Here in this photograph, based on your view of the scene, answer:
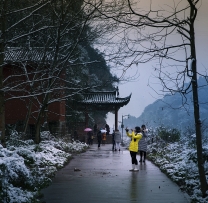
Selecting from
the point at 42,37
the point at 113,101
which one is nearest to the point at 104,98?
the point at 113,101

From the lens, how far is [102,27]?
1463 centimetres

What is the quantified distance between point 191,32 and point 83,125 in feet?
110

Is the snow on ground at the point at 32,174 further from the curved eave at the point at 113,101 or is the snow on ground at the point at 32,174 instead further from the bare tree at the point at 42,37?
the curved eave at the point at 113,101

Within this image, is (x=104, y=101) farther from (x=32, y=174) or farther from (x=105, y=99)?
(x=32, y=174)

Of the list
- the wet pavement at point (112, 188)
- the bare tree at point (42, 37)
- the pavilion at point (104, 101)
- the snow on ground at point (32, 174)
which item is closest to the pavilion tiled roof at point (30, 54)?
the bare tree at point (42, 37)

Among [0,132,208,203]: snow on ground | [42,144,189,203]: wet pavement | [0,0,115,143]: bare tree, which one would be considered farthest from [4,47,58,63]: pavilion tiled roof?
[42,144,189,203]: wet pavement

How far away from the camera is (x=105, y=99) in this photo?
4309 cm

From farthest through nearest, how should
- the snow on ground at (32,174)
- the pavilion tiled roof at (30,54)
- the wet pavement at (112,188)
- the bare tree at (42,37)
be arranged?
the pavilion tiled roof at (30,54) < the bare tree at (42,37) < the wet pavement at (112,188) < the snow on ground at (32,174)

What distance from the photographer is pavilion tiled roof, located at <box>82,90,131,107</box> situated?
138 ft

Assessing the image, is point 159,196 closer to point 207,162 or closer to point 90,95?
point 207,162

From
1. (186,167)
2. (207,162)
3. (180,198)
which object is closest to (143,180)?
(186,167)

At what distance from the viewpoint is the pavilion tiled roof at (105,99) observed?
1661 inches

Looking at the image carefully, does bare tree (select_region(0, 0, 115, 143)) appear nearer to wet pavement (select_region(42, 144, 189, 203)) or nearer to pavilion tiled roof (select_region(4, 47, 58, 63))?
pavilion tiled roof (select_region(4, 47, 58, 63))

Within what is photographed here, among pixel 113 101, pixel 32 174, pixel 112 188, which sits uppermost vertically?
pixel 113 101
